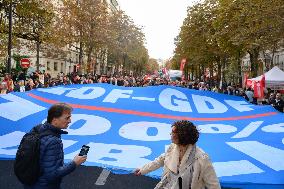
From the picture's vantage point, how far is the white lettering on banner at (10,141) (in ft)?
23.8

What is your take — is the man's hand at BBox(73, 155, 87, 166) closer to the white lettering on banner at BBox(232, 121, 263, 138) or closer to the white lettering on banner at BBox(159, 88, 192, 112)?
the white lettering on banner at BBox(232, 121, 263, 138)

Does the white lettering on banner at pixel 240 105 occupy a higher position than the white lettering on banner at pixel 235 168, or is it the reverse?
the white lettering on banner at pixel 240 105

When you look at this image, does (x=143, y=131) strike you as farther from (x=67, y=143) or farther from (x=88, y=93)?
(x=88, y=93)

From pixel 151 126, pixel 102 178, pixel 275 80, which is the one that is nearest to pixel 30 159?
pixel 102 178

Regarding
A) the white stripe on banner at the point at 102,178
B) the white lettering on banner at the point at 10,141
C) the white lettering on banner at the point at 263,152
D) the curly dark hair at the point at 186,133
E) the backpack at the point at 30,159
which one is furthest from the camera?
the white stripe on banner at the point at 102,178

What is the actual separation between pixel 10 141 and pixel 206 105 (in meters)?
4.62

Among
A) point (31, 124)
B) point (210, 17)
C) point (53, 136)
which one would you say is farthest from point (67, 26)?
point (53, 136)

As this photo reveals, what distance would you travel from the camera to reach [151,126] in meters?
8.63

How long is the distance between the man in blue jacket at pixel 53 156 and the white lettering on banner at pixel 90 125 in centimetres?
359

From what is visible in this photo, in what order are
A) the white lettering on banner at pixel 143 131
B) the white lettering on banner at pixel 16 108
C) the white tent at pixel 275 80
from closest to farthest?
1. the white lettering on banner at pixel 143 131
2. the white lettering on banner at pixel 16 108
3. the white tent at pixel 275 80

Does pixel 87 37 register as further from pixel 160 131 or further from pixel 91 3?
pixel 160 131

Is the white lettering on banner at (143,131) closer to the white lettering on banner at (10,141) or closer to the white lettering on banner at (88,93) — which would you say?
the white lettering on banner at (88,93)

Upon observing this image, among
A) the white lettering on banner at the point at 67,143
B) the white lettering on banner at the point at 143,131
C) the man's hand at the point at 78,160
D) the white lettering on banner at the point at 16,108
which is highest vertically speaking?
the white lettering on banner at the point at 16,108

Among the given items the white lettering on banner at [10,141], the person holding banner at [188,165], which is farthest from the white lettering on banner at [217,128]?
the person holding banner at [188,165]
